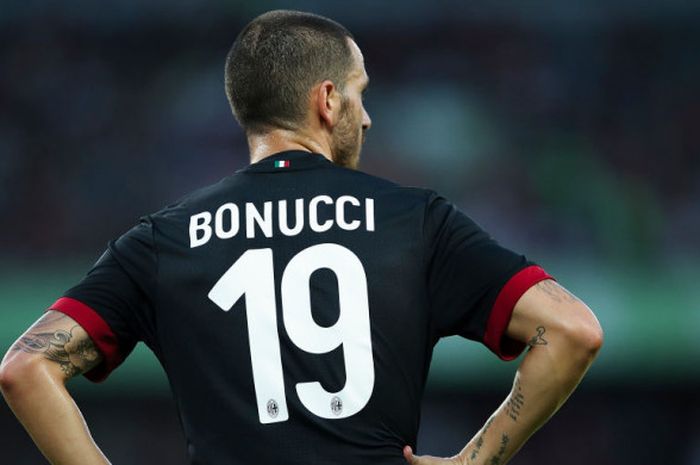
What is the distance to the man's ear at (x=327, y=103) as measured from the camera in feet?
9.48

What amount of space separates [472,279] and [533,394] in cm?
29

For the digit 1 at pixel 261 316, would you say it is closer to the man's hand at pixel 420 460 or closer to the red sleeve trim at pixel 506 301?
the man's hand at pixel 420 460

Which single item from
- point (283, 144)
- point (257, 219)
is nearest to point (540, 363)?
point (257, 219)

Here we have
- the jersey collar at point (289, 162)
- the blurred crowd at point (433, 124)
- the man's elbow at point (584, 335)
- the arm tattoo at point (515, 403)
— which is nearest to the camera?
the man's elbow at point (584, 335)

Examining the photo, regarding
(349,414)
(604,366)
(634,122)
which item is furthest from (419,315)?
(634,122)

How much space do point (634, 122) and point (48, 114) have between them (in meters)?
5.08

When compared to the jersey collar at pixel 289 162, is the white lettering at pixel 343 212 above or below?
below

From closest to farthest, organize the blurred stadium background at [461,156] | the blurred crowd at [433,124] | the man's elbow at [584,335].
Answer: the man's elbow at [584,335] → the blurred stadium background at [461,156] → the blurred crowd at [433,124]

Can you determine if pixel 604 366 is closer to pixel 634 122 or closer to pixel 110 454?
pixel 634 122

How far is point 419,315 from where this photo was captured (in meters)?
2.63

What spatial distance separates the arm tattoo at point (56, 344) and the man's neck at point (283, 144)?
0.59 m

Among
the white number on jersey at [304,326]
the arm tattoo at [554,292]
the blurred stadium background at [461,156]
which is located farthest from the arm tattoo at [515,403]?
the blurred stadium background at [461,156]

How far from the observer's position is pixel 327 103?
290 cm

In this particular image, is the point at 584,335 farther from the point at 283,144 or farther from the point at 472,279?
the point at 283,144
